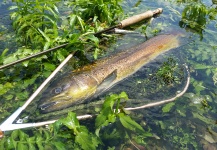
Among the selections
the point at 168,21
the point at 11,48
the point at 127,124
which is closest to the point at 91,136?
the point at 127,124

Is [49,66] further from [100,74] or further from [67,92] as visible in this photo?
[100,74]

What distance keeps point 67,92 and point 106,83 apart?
716mm

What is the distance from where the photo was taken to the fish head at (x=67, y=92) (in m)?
3.65

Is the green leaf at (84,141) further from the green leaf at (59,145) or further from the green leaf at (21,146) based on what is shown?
the green leaf at (21,146)

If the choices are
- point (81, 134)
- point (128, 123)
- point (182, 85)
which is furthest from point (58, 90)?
point (182, 85)

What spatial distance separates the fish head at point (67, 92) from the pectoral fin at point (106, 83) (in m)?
0.08

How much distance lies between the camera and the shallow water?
3592 mm

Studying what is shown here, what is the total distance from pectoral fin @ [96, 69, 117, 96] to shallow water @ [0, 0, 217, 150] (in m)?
0.12

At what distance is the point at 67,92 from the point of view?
150 inches

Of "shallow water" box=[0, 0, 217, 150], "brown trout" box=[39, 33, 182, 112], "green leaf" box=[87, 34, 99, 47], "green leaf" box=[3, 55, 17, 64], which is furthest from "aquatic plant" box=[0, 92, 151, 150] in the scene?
"green leaf" box=[87, 34, 99, 47]

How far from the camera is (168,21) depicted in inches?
269

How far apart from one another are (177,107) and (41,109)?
208 centimetres

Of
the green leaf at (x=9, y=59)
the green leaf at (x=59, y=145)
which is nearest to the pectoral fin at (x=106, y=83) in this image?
the green leaf at (x=59, y=145)

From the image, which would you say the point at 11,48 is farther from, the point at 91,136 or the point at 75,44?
the point at 91,136
